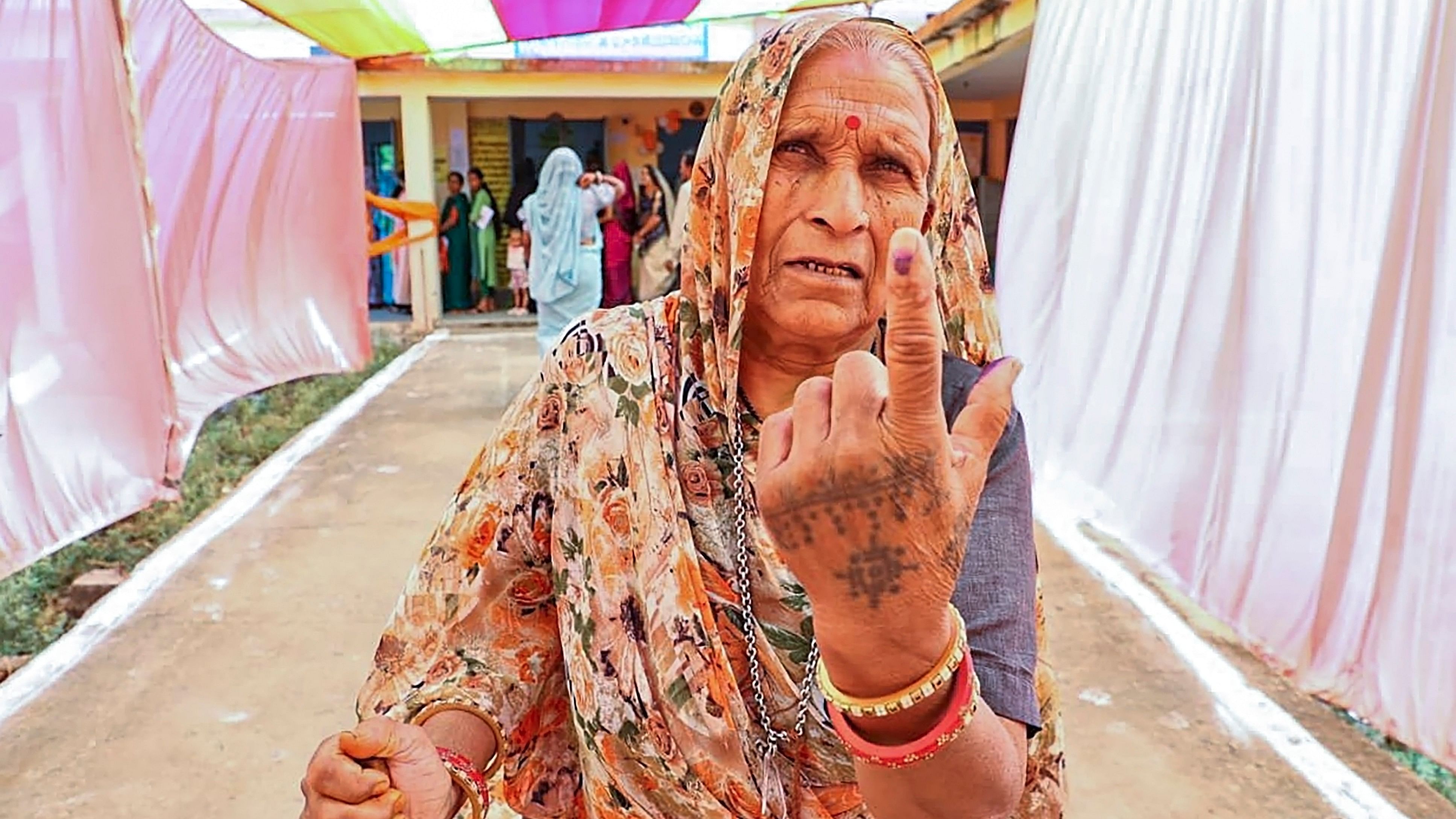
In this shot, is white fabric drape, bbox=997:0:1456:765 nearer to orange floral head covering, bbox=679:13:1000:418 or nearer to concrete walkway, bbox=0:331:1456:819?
concrete walkway, bbox=0:331:1456:819

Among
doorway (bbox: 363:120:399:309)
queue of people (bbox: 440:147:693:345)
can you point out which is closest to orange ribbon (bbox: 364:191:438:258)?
queue of people (bbox: 440:147:693:345)

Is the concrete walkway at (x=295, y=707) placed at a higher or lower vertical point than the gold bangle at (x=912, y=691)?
lower

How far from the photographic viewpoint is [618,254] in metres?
10.9

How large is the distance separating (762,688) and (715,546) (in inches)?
5.6

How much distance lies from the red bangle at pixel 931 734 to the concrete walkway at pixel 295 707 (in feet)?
5.98

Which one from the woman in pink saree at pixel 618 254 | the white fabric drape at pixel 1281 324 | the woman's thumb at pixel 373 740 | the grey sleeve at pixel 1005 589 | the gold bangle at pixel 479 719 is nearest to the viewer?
the grey sleeve at pixel 1005 589

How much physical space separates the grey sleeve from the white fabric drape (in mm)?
1746

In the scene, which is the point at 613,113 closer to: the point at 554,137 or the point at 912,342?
the point at 554,137

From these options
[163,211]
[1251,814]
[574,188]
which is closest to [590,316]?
[1251,814]

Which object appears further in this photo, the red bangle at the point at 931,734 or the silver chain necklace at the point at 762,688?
the silver chain necklace at the point at 762,688

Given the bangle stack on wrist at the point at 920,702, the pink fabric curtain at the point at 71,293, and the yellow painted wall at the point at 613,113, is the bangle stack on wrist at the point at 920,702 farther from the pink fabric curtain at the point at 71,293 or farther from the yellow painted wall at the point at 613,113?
the yellow painted wall at the point at 613,113

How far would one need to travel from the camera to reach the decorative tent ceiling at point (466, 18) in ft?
19.9

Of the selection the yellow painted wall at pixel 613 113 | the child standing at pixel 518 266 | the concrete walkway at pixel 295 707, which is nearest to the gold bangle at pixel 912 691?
the concrete walkway at pixel 295 707

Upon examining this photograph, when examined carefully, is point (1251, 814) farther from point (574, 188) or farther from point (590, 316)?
point (574, 188)
